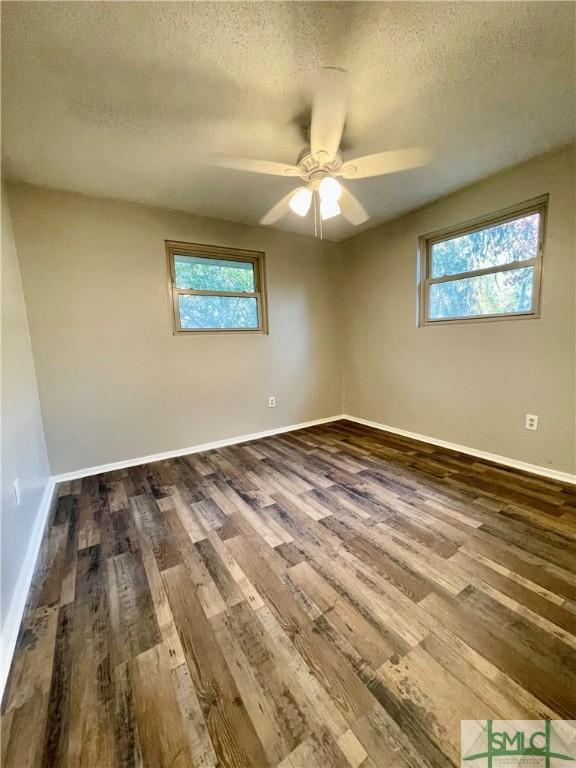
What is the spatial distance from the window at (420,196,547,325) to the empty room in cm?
2

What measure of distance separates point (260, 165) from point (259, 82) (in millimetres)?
420

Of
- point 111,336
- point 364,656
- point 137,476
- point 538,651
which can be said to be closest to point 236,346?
point 111,336

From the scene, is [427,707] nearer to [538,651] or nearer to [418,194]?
[538,651]

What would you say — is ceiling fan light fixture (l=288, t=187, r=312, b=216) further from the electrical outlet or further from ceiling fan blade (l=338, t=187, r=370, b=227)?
the electrical outlet

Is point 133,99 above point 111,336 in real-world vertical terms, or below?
above

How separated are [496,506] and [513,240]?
6.96ft

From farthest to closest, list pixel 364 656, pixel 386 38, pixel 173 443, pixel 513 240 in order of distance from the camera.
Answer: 1. pixel 173 443
2. pixel 513 240
3. pixel 386 38
4. pixel 364 656

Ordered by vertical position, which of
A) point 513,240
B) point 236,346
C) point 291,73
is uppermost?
point 291,73

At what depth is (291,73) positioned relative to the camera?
142 cm

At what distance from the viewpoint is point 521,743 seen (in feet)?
2.70

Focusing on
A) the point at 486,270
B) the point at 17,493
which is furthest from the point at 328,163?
the point at 17,493

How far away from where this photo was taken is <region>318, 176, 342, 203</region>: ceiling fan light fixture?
1854 millimetres

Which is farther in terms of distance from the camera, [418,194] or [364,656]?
[418,194]

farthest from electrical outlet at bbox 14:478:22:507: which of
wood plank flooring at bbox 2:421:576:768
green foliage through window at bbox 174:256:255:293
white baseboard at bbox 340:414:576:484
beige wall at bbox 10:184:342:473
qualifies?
white baseboard at bbox 340:414:576:484
